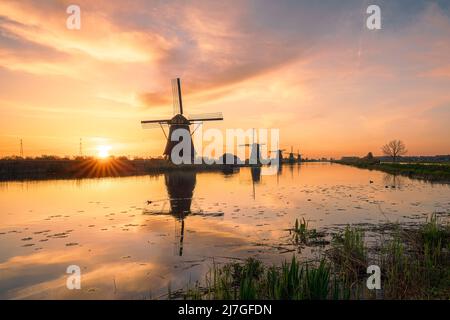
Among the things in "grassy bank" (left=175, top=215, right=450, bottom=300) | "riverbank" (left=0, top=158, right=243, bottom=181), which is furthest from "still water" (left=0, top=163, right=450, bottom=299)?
"riverbank" (left=0, top=158, right=243, bottom=181)

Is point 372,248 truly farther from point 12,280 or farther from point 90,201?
point 90,201

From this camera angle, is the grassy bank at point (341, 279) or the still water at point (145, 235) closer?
the grassy bank at point (341, 279)

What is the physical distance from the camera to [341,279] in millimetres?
7230

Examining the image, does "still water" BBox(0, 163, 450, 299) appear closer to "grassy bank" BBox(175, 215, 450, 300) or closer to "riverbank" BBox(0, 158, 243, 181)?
"grassy bank" BBox(175, 215, 450, 300)

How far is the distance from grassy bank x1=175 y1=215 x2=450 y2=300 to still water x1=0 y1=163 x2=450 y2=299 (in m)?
Answer: 1.04

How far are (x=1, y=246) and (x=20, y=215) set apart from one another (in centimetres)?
626

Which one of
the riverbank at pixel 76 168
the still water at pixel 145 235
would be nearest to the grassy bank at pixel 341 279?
the still water at pixel 145 235

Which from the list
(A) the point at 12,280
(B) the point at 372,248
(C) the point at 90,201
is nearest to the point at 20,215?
(C) the point at 90,201

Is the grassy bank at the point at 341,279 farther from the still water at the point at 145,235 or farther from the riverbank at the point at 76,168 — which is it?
the riverbank at the point at 76,168

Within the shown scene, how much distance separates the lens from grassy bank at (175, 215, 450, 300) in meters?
5.74

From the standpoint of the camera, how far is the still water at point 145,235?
764cm

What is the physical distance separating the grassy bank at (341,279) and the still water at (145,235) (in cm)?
104

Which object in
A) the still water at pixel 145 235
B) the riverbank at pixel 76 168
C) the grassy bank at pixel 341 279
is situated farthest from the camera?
the riverbank at pixel 76 168

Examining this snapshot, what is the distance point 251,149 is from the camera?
8188 cm
